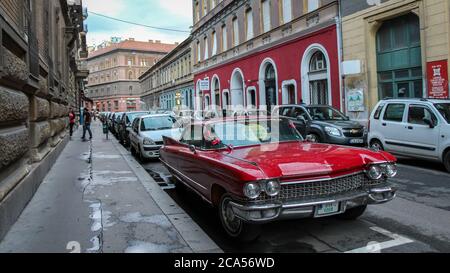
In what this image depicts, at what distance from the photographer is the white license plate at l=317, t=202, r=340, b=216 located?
4.63 m

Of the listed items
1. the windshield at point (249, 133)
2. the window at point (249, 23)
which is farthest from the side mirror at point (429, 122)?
the window at point (249, 23)

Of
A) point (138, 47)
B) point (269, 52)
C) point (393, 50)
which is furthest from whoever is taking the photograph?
point (138, 47)

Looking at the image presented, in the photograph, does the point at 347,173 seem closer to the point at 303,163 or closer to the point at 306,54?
the point at 303,163

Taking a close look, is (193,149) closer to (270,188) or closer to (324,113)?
(270,188)

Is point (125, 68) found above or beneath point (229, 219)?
above

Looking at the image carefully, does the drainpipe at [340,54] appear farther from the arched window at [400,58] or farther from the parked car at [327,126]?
the parked car at [327,126]

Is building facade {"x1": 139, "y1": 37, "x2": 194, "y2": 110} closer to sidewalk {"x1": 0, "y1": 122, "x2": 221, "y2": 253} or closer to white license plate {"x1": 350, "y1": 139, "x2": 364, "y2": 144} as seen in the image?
white license plate {"x1": 350, "y1": 139, "x2": 364, "y2": 144}

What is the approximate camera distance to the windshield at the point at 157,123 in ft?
46.8

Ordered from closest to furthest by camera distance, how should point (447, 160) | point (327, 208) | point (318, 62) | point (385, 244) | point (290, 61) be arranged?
1. point (327, 208)
2. point (385, 244)
3. point (447, 160)
4. point (318, 62)
5. point (290, 61)

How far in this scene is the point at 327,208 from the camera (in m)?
4.67

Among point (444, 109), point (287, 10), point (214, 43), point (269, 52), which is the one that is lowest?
point (444, 109)

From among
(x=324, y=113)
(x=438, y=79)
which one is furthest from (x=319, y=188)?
(x=438, y=79)

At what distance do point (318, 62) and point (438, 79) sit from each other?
8155mm
